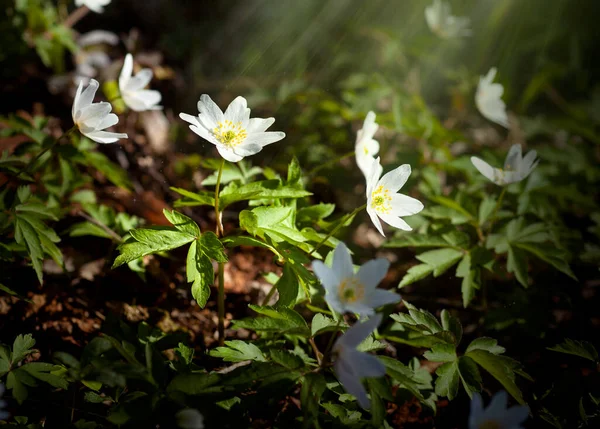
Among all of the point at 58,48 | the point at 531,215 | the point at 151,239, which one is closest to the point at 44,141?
the point at 151,239

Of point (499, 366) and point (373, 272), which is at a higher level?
point (373, 272)

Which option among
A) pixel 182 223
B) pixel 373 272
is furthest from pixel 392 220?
pixel 182 223

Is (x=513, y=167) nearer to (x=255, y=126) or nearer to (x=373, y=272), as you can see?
(x=373, y=272)

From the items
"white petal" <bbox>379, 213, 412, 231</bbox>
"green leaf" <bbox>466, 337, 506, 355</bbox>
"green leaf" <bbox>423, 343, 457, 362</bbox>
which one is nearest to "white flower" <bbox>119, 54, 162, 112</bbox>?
"white petal" <bbox>379, 213, 412, 231</bbox>

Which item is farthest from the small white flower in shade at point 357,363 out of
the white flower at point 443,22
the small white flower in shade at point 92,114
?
the white flower at point 443,22

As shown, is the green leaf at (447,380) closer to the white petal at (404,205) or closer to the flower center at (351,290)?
the flower center at (351,290)

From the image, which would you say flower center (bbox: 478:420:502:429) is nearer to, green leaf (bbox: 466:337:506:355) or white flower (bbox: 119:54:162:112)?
green leaf (bbox: 466:337:506:355)

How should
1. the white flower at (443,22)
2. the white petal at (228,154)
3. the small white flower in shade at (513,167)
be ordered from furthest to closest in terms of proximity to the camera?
1. the white flower at (443,22)
2. the small white flower in shade at (513,167)
3. the white petal at (228,154)

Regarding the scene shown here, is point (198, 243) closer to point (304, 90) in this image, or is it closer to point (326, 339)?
point (326, 339)
